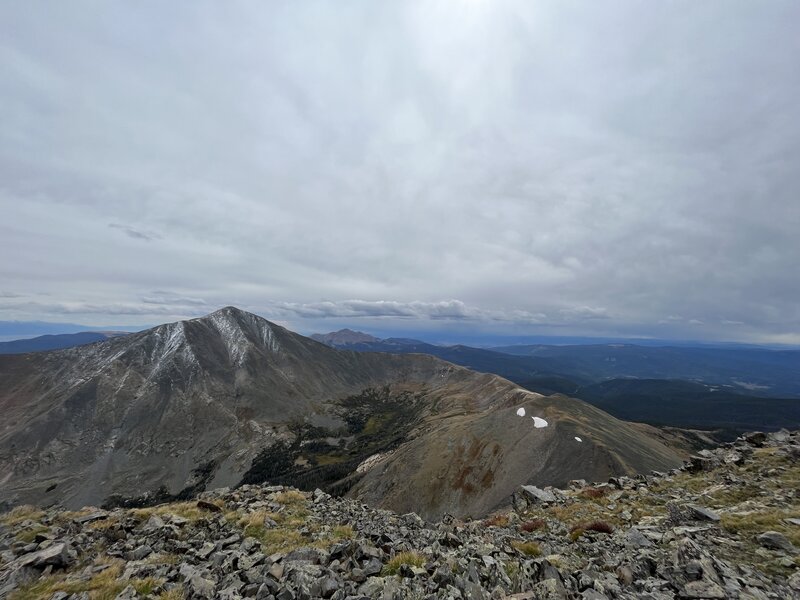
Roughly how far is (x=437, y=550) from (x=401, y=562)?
2630 mm

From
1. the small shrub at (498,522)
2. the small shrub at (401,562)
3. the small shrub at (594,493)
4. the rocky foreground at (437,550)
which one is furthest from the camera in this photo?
the small shrub at (594,493)

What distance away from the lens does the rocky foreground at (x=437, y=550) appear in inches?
448

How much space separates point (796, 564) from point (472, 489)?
2990 inches

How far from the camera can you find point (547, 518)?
23891mm

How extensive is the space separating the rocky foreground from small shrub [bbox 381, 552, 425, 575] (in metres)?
0.08

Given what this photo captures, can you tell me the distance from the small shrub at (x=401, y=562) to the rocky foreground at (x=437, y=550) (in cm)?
8

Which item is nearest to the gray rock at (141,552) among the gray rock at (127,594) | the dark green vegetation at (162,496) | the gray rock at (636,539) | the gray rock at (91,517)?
the gray rock at (127,594)

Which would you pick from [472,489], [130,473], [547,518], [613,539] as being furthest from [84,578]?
[130,473]

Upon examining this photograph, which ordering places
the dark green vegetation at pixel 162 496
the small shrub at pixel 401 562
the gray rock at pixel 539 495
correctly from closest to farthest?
the small shrub at pixel 401 562 → the gray rock at pixel 539 495 → the dark green vegetation at pixel 162 496

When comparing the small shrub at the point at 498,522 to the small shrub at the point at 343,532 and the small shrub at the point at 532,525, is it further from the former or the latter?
the small shrub at the point at 343,532

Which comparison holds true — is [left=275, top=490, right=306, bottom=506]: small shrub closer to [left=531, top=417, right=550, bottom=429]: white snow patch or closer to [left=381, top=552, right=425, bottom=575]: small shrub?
[left=381, top=552, right=425, bottom=575]: small shrub

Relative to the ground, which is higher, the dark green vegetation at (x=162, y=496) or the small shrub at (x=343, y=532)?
the small shrub at (x=343, y=532)

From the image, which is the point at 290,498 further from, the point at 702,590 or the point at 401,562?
the point at 702,590

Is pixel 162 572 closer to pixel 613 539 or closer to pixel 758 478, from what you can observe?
pixel 613 539
